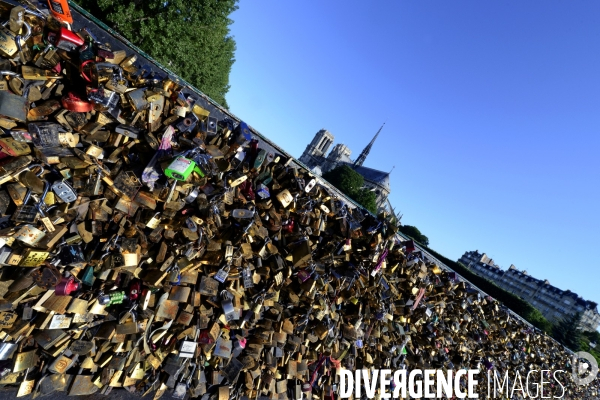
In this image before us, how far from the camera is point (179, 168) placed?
210 centimetres

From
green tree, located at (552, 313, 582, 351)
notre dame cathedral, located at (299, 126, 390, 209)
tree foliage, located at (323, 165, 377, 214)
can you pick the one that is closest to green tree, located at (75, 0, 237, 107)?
tree foliage, located at (323, 165, 377, 214)

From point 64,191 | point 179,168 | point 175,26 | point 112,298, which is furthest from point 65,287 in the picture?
point 175,26

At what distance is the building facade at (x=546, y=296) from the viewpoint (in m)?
76.4

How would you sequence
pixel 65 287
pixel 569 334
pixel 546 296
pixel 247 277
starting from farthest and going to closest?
pixel 546 296 → pixel 569 334 → pixel 247 277 → pixel 65 287

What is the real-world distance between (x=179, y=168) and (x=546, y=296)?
352 feet

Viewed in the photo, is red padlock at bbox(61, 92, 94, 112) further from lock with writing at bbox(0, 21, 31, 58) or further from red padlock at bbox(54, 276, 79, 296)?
red padlock at bbox(54, 276, 79, 296)

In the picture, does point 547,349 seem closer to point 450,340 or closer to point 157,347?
point 450,340

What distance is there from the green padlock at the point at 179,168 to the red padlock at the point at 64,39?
0.84m

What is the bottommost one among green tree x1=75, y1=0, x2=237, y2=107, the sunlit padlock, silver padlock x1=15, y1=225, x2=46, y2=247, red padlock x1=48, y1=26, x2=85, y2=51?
the sunlit padlock

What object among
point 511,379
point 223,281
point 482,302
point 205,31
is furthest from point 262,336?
point 205,31

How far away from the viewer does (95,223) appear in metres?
2.12

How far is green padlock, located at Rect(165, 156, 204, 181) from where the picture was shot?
210 centimetres

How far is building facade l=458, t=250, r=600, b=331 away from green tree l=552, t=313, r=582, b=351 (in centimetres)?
3039

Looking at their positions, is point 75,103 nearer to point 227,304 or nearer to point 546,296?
point 227,304
